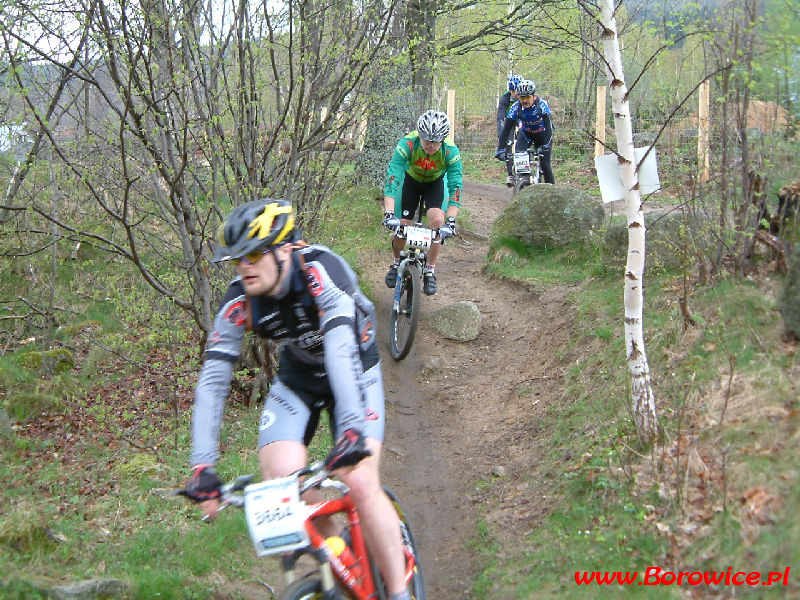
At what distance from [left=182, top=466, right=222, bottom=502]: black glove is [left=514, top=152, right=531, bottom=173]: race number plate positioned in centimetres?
981

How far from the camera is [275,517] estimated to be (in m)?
2.54

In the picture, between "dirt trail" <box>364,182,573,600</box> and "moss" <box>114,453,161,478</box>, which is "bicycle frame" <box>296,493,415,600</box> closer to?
"dirt trail" <box>364,182,573,600</box>

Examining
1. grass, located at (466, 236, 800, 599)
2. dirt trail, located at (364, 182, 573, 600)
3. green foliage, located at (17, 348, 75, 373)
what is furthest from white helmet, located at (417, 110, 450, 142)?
green foliage, located at (17, 348, 75, 373)

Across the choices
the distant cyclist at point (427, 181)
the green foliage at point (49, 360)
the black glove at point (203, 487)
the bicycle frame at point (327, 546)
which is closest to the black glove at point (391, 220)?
the distant cyclist at point (427, 181)

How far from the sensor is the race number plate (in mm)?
11859

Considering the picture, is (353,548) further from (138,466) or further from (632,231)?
(138,466)

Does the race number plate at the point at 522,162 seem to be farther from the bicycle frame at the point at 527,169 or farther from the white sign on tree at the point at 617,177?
the white sign on tree at the point at 617,177

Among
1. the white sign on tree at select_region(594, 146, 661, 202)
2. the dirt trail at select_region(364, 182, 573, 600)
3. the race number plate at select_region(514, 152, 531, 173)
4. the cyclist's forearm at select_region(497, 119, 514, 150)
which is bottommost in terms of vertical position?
the dirt trail at select_region(364, 182, 573, 600)

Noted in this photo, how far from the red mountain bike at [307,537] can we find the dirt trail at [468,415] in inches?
53.1

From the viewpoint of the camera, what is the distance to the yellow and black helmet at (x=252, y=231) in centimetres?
308

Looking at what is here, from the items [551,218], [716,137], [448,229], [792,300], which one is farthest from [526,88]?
[792,300]

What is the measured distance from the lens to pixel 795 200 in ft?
17.3

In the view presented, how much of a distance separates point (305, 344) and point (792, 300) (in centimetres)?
297

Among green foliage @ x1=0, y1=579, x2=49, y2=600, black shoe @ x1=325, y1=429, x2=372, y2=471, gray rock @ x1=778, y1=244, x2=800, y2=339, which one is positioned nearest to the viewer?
black shoe @ x1=325, y1=429, x2=372, y2=471
